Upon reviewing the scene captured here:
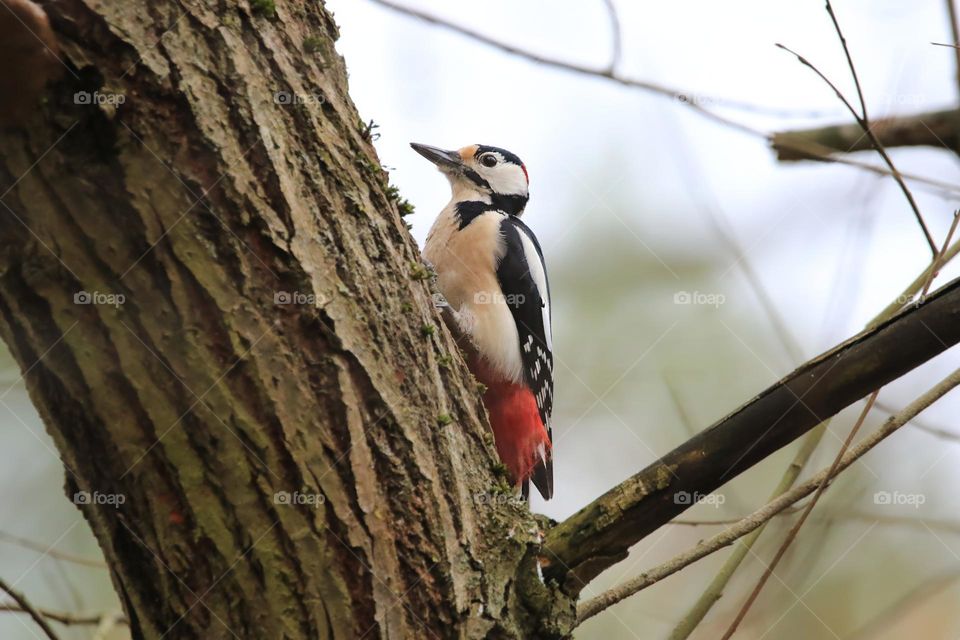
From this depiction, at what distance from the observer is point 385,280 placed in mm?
1901

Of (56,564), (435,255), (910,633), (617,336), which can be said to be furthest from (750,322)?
(56,564)

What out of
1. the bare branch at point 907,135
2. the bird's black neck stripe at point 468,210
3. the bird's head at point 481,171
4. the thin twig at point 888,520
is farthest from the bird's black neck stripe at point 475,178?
the thin twig at point 888,520

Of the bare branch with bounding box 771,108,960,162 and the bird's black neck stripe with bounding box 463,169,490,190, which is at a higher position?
the bird's black neck stripe with bounding box 463,169,490,190

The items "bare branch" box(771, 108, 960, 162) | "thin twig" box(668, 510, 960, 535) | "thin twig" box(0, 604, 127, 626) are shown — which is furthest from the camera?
"bare branch" box(771, 108, 960, 162)

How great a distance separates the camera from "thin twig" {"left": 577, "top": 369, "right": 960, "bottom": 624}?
2012 millimetres

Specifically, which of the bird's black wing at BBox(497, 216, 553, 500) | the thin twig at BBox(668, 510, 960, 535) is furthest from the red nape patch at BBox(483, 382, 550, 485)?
the thin twig at BBox(668, 510, 960, 535)

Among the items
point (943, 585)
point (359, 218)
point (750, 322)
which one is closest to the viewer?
Answer: point (359, 218)

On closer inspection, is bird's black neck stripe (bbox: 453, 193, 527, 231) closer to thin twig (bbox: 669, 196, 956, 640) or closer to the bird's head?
the bird's head

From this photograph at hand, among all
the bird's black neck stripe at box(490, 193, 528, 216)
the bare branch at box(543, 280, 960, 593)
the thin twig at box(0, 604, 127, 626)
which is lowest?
the bare branch at box(543, 280, 960, 593)

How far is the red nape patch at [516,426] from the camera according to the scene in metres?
3.72

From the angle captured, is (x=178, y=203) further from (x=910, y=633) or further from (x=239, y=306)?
(x=910, y=633)

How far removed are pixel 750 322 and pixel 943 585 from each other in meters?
3.22

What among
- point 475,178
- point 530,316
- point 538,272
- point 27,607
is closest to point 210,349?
point 27,607

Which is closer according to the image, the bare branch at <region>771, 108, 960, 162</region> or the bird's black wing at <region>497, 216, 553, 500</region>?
the bare branch at <region>771, 108, 960, 162</region>
